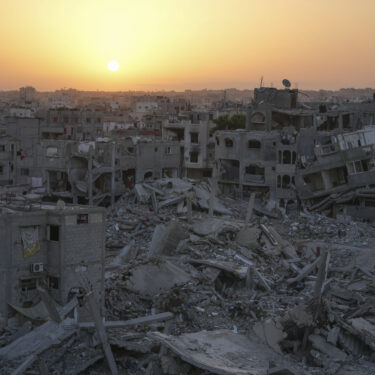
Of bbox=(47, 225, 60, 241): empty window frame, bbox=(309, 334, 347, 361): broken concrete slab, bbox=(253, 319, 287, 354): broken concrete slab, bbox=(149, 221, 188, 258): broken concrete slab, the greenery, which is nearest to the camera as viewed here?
bbox=(309, 334, 347, 361): broken concrete slab

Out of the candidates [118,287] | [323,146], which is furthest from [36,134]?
[118,287]

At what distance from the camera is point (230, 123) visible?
53.5 metres

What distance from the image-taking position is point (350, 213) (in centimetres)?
3678

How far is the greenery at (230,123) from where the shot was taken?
2098 inches

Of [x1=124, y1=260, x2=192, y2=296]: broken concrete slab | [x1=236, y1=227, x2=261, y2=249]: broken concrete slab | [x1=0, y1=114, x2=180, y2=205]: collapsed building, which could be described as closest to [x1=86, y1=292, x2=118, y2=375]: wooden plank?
[x1=124, y1=260, x2=192, y2=296]: broken concrete slab

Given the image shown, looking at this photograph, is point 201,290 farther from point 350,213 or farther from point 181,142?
point 181,142

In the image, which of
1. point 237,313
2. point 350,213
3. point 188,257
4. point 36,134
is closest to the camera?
point 237,313

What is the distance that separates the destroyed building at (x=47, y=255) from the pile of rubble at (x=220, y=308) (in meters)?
0.96

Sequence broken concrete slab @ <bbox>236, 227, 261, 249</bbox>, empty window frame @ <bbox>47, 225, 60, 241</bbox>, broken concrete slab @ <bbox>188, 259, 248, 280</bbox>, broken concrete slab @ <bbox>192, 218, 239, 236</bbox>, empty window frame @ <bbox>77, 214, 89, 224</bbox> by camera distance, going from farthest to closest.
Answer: broken concrete slab @ <bbox>192, 218, 239, 236</bbox>
broken concrete slab @ <bbox>236, 227, 261, 249</bbox>
broken concrete slab @ <bbox>188, 259, 248, 280</bbox>
empty window frame @ <bbox>77, 214, 89, 224</bbox>
empty window frame @ <bbox>47, 225, 60, 241</bbox>

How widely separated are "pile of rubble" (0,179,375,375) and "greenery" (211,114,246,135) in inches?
851

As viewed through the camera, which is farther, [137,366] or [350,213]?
[350,213]

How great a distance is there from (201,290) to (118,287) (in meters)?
2.55

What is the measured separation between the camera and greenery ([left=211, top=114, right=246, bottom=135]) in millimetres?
53284

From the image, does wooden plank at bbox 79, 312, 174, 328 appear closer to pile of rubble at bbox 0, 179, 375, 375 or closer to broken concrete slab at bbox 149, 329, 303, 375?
pile of rubble at bbox 0, 179, 375, 375
